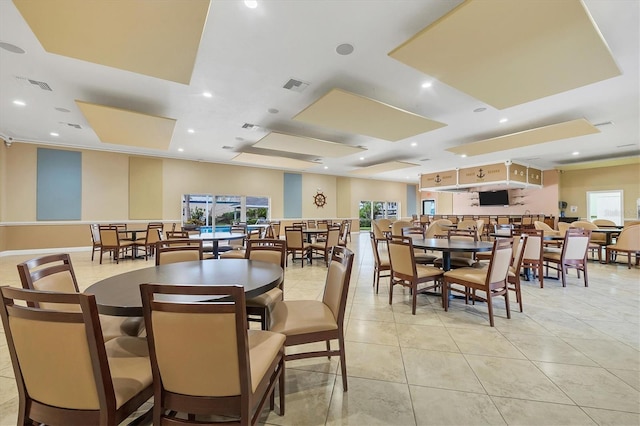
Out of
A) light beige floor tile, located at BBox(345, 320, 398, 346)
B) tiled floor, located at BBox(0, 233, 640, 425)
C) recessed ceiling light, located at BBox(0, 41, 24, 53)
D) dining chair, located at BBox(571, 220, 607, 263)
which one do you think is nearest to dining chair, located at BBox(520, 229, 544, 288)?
tiled floor, located at BBox(0, 233, 640, 425)

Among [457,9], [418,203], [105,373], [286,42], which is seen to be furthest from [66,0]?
[418,203]

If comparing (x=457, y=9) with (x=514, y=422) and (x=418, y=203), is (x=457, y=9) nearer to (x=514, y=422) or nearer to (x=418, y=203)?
(x=514, y=422)

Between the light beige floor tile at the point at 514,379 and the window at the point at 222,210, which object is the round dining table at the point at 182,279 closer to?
the light beige floor tile at the point at 514,379

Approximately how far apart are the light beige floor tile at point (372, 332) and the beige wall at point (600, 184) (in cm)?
1196

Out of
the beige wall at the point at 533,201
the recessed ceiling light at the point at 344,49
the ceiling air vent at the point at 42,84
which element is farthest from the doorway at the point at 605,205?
the ceiling air vent at the point at 42,84

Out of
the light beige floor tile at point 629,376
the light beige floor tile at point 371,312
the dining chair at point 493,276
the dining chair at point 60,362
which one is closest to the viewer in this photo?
the dining chair at point 60,362

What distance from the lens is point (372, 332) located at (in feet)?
8.96

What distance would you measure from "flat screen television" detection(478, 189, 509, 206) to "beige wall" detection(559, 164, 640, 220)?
1880 millimetres

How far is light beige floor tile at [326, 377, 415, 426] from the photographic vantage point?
1590 mm

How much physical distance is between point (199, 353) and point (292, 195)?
1084cm

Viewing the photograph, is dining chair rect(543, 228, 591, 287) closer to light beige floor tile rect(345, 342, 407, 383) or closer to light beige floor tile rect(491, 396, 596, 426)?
light beige floor tile rect(491, 396, 596, 426)

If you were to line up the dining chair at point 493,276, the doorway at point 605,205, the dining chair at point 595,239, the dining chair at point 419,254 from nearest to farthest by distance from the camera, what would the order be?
the dining chair at point 493,276 → the dining chair at point 419,254 → the dining chair at point 595,239 → the doorway at point 605,205

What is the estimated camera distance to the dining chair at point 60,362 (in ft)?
3.22

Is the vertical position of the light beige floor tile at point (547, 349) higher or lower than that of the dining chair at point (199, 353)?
lower
